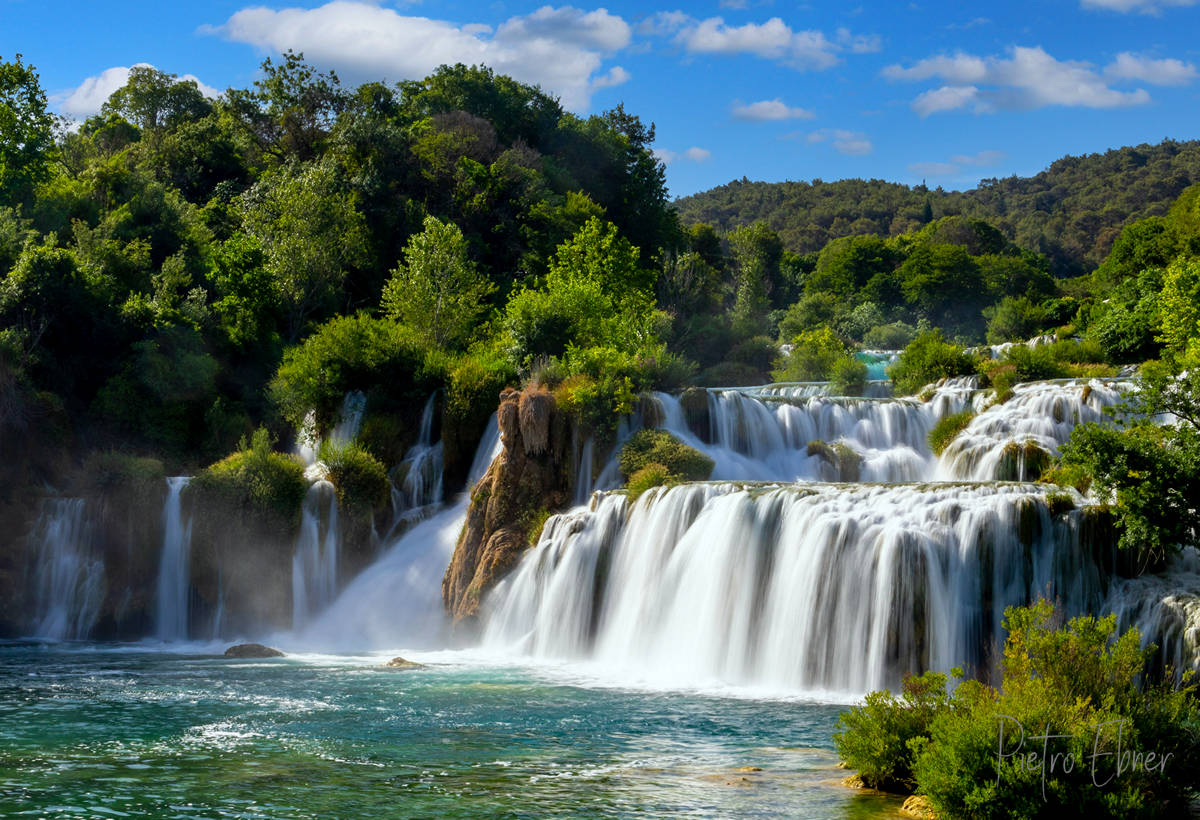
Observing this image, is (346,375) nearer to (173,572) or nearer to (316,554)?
(316,554)

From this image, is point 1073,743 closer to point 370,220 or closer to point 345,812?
point 345,812

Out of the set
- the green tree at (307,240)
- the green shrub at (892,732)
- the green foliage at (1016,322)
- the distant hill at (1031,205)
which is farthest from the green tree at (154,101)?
the distant hill at (1031,205)

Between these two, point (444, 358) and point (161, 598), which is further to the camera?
point (444, 358)

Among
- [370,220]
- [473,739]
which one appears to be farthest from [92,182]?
[473,739]

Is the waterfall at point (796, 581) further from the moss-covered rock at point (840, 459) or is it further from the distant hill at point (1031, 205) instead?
the distant hill at point (1031, 205)

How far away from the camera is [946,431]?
3478 centimetres

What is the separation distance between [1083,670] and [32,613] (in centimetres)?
3187

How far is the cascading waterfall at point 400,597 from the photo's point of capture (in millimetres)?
33281

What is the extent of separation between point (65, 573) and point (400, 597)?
1065cm

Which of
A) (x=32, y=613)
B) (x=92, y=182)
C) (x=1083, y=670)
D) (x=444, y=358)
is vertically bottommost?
(x=32, y=613)

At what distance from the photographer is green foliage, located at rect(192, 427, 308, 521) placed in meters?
34.8

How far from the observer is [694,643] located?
2589 cm

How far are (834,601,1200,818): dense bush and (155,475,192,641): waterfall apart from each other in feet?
84.4

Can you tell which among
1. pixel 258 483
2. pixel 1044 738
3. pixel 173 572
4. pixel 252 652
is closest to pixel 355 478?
pixel 258 483
